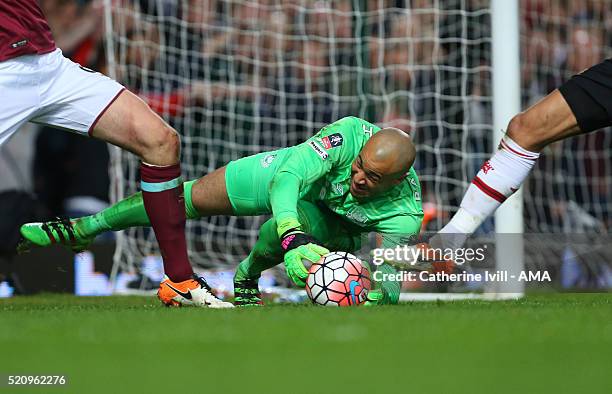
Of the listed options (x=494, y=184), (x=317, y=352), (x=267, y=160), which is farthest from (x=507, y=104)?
(x=317, y=352)

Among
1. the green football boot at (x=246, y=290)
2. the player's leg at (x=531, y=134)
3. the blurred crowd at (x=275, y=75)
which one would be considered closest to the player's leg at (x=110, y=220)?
the green football boot at (x=246, y=290)

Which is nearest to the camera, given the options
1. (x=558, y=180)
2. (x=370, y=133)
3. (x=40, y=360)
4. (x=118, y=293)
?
(x=40, y=360)

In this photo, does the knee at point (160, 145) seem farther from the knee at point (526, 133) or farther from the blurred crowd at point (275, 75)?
the blurred crowd at point (275, 75)

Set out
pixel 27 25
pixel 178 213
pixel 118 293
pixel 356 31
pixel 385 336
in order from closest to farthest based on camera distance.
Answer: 1. pixel 385 336
2. pixel 27 25
3. pixel 178 213
4. pixel 118 293
5. pixel 356 31

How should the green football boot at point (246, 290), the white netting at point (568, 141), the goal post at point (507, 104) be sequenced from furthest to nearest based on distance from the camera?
the white netting at point (568, 141)
the goal post at point (507, 104)
the green football boot at point (246, 290)

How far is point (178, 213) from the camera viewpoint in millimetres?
5328

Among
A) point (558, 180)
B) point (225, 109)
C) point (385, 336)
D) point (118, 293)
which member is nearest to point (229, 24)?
point (225, 109)

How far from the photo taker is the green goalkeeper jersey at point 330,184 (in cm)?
549

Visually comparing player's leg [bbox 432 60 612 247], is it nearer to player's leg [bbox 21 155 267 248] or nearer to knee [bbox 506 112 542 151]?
knee [bbox 506 112 542 151]

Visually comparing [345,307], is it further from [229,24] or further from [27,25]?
[229,24]

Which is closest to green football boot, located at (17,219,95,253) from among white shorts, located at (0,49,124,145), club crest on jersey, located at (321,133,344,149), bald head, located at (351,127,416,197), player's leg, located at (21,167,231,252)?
player's leg, located at (21,167,231,252)

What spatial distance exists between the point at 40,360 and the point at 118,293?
449cm

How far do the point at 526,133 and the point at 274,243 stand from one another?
148cm

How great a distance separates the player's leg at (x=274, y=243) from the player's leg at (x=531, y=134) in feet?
2.28
